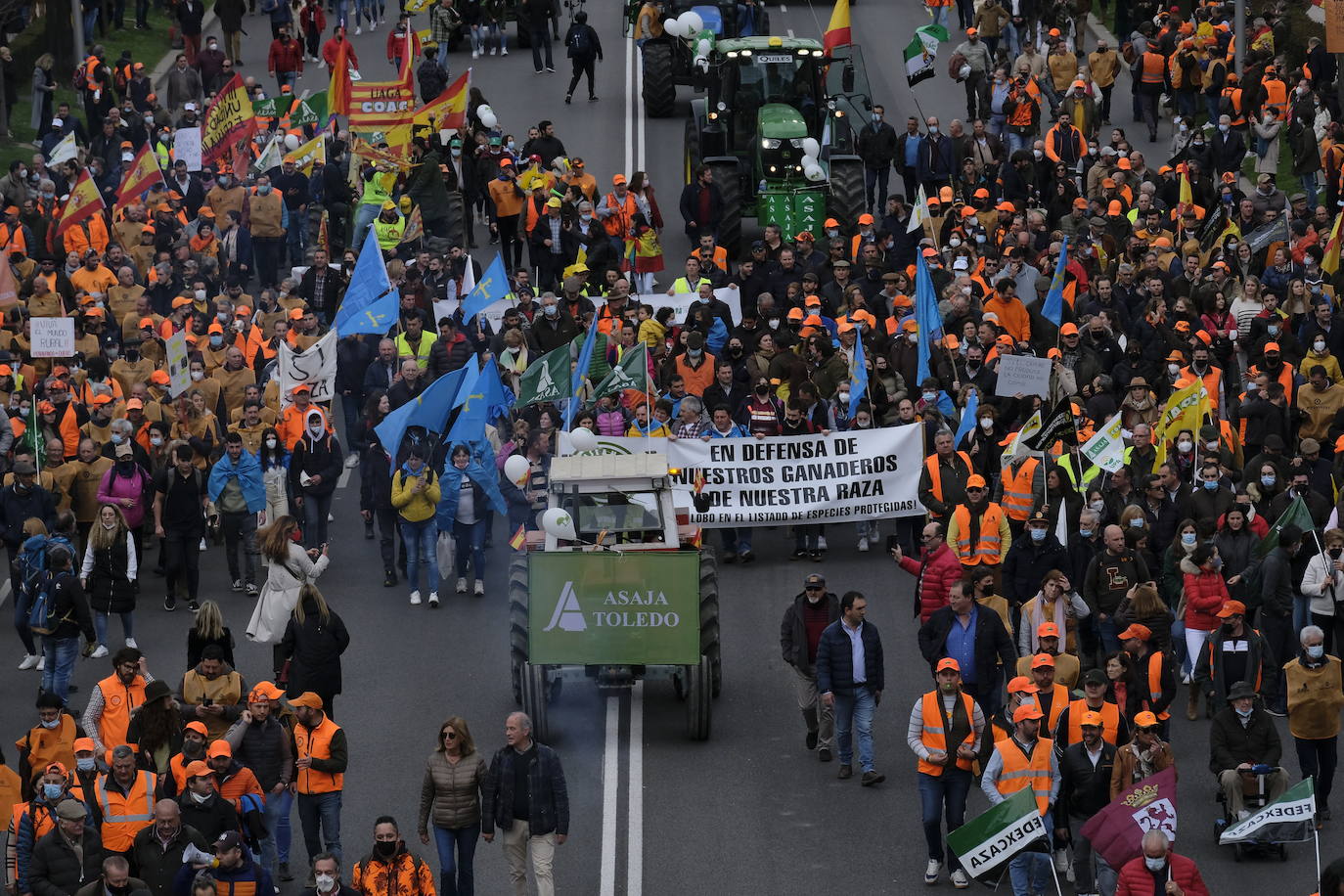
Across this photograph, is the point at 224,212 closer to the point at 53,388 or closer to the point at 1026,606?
the point at 53,388

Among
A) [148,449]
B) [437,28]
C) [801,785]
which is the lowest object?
[801,785]

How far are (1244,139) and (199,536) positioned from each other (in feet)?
60.9

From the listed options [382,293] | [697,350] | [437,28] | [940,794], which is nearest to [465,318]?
[382,293]

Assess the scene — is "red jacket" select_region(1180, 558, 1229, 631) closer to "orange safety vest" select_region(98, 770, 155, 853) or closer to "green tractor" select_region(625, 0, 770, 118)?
"orange safety vest" select_region(98, 770, 155, 853)

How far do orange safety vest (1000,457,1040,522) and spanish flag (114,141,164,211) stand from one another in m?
14.1

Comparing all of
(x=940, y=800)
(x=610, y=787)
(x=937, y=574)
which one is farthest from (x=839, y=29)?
(x=940, y=800)

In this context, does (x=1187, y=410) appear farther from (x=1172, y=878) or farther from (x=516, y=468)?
(x=1172, y=878)

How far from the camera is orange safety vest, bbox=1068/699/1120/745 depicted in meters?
17.8

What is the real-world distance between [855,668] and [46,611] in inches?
270

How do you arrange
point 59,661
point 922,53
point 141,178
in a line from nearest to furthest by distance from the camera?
1. point 59,661
2. point 141,178
3. point 922,53

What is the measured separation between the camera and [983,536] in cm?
2217

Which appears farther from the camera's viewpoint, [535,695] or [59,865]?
[535,695]

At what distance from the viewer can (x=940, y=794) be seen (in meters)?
17.7

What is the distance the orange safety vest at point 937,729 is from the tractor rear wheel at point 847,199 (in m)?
16.3
